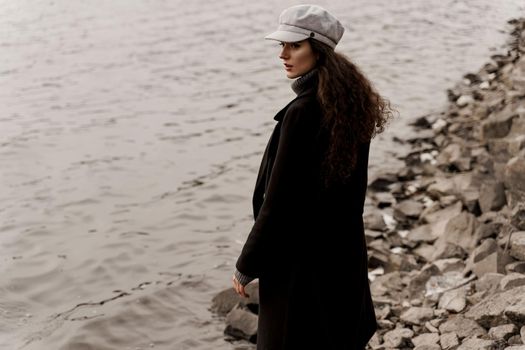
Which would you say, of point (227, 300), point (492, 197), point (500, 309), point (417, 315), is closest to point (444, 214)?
point (492, 197)

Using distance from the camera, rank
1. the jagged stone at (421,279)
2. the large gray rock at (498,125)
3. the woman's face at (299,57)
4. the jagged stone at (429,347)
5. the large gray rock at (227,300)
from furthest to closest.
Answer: the large gray rock at (498,125) → the large gray rock at (227,300) → the jagged stone at (421,279) → the jagged stone at (429,347) → the woman's face at (299,57)

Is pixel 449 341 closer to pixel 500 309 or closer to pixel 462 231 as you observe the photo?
pixel 500 309

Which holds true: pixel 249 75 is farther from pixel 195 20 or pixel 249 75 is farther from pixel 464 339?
pixel 464 339

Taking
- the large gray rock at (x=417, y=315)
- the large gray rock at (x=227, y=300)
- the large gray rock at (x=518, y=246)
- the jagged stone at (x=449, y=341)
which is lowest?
the large gray rock at (x=227, y=300)

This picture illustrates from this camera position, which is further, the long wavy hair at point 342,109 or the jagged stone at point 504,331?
the jagged stone at point 504,331

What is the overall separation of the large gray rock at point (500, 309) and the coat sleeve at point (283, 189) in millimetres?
2471

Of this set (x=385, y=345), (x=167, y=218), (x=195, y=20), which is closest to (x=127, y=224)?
(x=167, y=218)

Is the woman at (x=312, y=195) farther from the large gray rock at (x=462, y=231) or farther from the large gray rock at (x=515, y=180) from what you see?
the large gray rock at (x=515, y=180)

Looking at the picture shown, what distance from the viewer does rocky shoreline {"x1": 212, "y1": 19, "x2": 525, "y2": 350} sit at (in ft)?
19.6

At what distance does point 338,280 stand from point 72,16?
20596 millimetres

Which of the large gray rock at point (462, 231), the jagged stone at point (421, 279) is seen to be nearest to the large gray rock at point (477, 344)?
the jagged stone at point (421, 279)

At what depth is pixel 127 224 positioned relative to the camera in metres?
9.80

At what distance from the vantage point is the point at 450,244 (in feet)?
27.1

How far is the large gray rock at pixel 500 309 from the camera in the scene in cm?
540
